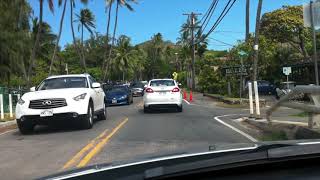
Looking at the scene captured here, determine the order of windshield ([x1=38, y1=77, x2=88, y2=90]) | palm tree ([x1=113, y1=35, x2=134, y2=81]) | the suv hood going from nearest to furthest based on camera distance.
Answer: the suv hood
windshield ([x1=38, y1=77, x2=88, y2=90])
palm tree ([x1=113, y1=35, x2=134, y2=81])

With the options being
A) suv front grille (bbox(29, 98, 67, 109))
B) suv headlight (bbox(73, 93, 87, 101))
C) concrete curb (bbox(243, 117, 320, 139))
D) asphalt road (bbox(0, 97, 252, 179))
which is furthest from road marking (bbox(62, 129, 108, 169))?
concrete curb (bbox(243, 117, 320, 139))

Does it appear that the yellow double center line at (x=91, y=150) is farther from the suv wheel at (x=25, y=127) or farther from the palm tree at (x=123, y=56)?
the palm tree at (x=123, y=56)

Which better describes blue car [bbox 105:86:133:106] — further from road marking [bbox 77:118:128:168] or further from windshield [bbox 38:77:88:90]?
road marking [bbox 77:118:128:168]

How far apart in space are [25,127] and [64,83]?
2.03 metres

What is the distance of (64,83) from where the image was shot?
63.1 feet

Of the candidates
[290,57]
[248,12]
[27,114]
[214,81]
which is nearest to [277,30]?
[290,57]

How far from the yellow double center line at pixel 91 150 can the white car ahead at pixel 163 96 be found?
9.17 meters

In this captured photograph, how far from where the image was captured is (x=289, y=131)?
13.5m

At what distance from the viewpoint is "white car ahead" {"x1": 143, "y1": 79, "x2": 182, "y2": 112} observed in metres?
26.5

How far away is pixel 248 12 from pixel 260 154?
38.1 metres

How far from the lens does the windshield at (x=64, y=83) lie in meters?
19.1

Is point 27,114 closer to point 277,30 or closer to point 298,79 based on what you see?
point 298,79

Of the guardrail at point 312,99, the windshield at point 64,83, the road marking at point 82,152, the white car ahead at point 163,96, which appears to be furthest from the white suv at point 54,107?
the white car ahead at point 163,96

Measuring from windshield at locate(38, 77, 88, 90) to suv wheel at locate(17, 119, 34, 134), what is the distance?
56.6 inches
